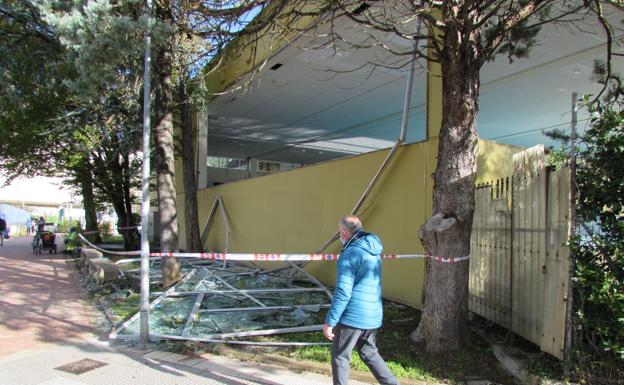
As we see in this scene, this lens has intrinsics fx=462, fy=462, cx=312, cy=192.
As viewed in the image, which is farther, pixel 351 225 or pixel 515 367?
pixel 515 367

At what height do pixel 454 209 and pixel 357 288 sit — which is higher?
pixel 454 209

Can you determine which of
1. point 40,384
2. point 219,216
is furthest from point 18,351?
point 219,216

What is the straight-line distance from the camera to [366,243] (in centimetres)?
370

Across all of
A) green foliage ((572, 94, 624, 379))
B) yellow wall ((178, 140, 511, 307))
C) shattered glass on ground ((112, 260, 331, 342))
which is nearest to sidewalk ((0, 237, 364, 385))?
Answer: shattered glass on ground ((112, 260, 331, 342))

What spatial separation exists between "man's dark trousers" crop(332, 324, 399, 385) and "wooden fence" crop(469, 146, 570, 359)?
1.72 m

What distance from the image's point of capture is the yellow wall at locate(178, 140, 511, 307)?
7508 mm

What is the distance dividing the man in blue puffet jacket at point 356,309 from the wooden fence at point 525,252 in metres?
1.81

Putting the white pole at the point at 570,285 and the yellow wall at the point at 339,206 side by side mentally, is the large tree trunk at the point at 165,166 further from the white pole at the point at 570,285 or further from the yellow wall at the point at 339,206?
the white pole at the point at 570,285

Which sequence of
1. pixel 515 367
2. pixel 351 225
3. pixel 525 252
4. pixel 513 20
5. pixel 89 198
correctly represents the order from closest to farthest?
pixel 351 225, pixel 515 367, pixel 525 252, pixel 513 20, pixel 89 198

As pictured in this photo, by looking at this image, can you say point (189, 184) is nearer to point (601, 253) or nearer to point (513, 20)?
point (513, 20)

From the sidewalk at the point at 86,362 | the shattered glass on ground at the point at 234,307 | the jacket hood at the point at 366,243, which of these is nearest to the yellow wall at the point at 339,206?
the shattered glass on ground at the point at 234,307

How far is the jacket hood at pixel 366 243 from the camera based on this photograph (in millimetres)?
3668

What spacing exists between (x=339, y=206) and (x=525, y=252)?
491 centimetres

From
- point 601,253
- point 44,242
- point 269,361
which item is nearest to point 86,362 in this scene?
point 269,361
